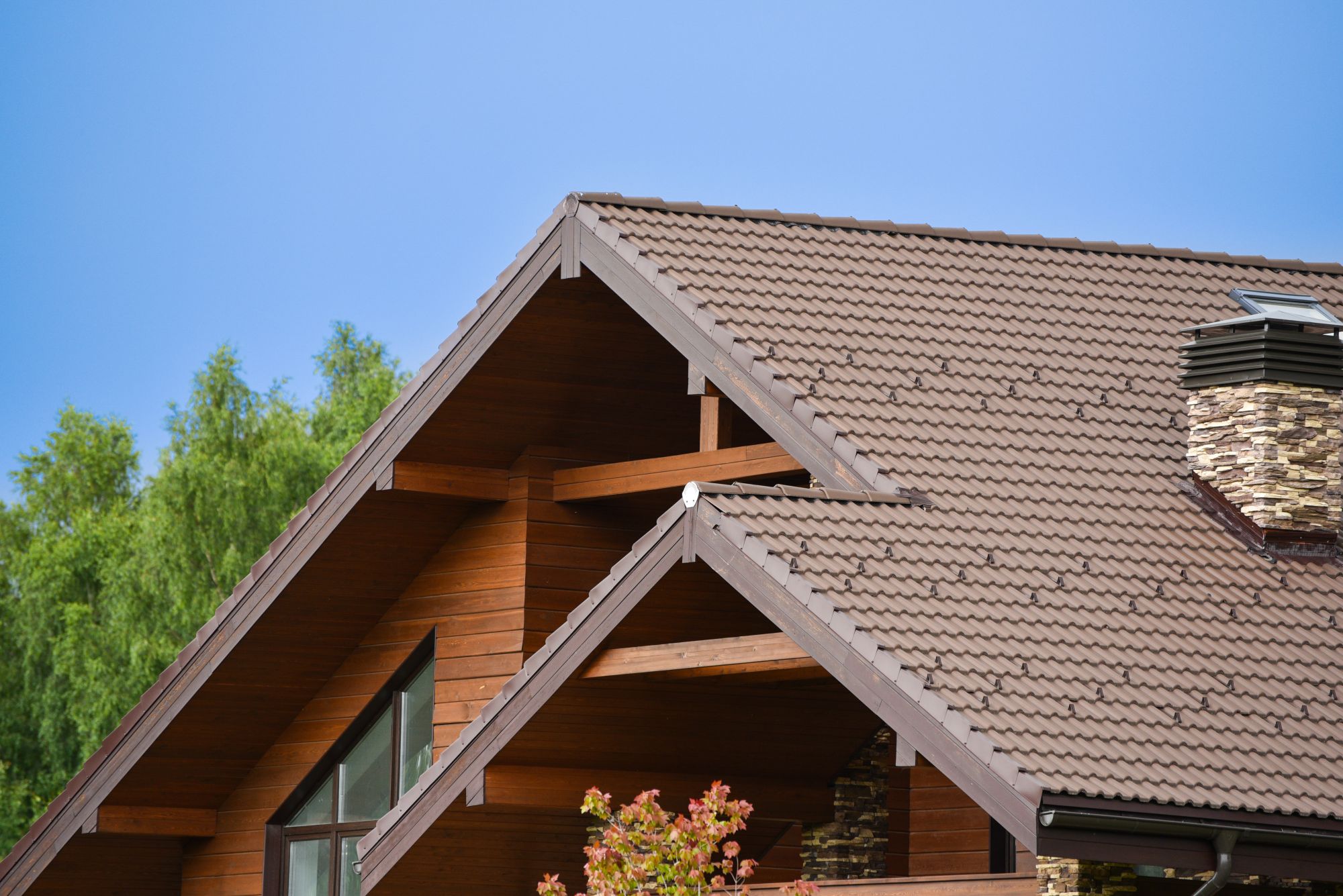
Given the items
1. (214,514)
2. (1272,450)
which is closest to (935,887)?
(1272,450)

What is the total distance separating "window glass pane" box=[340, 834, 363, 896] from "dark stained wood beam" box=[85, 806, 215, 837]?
1.33 m

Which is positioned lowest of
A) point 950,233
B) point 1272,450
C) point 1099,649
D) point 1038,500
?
point 1099,649

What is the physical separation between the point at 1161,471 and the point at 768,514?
123 inches

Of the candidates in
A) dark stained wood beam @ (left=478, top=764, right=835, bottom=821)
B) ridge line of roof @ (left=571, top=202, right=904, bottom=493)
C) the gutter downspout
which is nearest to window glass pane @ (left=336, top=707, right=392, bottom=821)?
dark stained wood beam @ (left=478, top=764, right=835, bottom=821)

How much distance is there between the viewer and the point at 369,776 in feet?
53.6

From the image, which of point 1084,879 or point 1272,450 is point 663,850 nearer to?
point 1084,879

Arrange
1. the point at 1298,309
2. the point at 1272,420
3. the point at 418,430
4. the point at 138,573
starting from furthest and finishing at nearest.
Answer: the point at 138,573 < the point at 418,430 < the point at 1298,309 < the point at 1272,420

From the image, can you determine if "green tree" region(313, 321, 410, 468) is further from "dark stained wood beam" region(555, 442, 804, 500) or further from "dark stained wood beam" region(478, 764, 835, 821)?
"dark stained wood beam" region(478, 764, 835, 821)

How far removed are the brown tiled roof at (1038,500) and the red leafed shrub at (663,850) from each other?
127 centimetres

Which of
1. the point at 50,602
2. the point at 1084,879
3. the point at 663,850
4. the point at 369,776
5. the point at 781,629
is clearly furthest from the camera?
the point at 50,602

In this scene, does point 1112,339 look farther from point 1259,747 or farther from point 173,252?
point 173,252

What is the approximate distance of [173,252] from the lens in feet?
461

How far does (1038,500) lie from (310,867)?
7205mm

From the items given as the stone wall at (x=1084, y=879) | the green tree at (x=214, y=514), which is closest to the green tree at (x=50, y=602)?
the green tree at (x=214, y=514)
